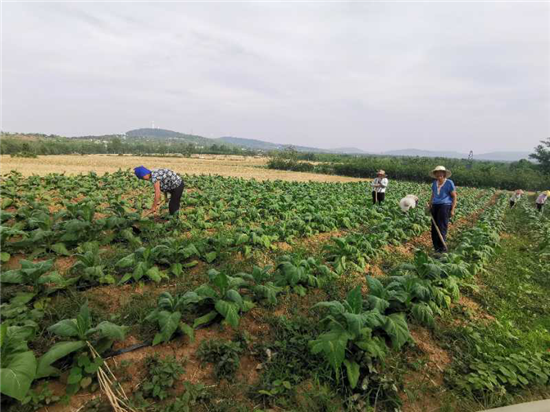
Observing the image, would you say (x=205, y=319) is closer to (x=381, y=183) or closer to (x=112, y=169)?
(x=381, y=183)

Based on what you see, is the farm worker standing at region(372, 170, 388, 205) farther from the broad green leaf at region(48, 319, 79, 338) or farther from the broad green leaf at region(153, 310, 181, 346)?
the broad green leaf at region(48, 319, 79, 338)

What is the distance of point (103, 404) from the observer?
99.3 inches

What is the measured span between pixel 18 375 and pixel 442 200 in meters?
7.81

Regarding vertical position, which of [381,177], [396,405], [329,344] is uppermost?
[381,177]

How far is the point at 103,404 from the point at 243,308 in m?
1.61

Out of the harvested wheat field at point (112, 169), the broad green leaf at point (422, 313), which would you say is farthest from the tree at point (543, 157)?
the broad green leaf at point (422, 313)

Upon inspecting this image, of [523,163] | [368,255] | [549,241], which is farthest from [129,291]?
[523,163]

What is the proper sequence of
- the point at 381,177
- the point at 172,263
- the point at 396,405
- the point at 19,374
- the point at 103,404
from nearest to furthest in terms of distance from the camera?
the point at 19,374 < the point at 103,404 < the point at 396,405 < the point at 172,263 < the point at 381,177

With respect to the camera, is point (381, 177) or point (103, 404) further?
point (381, 177)

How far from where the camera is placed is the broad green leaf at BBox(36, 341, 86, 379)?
2.49 metres

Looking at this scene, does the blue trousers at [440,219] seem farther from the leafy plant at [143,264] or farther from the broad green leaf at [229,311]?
the leafy plant at [143,264]

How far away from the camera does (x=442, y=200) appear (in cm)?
684

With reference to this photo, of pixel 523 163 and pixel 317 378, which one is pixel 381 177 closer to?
pixel 317 378

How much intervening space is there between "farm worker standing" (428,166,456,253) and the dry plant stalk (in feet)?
22.9
